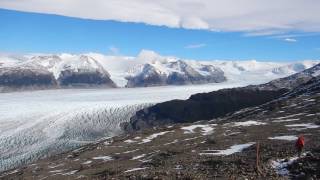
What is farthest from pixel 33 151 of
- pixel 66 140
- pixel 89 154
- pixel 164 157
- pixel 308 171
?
pixel 308 171

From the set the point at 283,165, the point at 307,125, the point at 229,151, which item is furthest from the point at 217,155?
the point at 307,125

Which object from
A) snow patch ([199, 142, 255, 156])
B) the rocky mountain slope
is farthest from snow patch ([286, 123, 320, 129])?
snow patch ([199, 142, 255, 156])

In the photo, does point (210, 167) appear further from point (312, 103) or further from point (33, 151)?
point (33, 151)

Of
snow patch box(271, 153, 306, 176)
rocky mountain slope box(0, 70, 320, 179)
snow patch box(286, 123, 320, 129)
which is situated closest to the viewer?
snow patch box(271, 153, 306, 176)

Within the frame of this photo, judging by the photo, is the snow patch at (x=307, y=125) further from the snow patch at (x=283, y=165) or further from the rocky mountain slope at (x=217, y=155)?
the snow patch at (x=283, y=165)

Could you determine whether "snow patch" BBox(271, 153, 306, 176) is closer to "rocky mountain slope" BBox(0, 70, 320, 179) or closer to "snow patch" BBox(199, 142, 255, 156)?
"rocky mountain slope" BBox(0, 70, 320, 179)

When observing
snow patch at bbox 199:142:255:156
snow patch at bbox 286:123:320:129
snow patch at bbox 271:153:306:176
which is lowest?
snow patch at bbox 199:142:255:156

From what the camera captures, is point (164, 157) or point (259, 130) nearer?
point (164, 157)

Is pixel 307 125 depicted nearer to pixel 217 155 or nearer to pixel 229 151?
pixel 229 151
